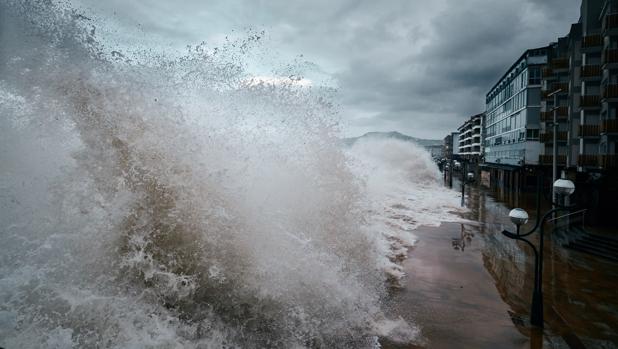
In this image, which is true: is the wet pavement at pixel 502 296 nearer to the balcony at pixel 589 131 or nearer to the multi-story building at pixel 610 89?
the multi-story building at pixel 610 89

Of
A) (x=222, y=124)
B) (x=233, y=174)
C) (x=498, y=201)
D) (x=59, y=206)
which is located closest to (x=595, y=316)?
(x=233, y=174)

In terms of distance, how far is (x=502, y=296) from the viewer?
9.77 meters

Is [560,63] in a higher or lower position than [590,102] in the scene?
higher

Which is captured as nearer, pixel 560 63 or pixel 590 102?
pixel 590 102

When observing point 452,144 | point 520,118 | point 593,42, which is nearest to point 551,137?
point 520,118

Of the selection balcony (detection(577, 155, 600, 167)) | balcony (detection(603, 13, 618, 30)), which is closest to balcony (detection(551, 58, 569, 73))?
balcony (detection(603, 13, 618, 30))

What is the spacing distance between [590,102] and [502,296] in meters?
24.5

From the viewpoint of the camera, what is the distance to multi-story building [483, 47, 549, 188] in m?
40.0

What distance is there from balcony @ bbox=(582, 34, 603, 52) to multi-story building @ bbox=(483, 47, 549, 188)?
13056 millimetres

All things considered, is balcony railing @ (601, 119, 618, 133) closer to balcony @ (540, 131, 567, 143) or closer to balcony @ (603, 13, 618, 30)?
balcony @ (603, 13, 618, 30)

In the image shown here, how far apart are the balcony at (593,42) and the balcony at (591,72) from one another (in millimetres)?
1506

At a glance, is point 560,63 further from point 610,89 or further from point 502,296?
point 502,296

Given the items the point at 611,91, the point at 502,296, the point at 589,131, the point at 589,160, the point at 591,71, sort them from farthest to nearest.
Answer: the point at 589,131 → the point at 591,71 → the point at 589,160 → the point at 611,91 → the point at 502,296

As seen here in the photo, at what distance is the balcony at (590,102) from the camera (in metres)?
25.7
